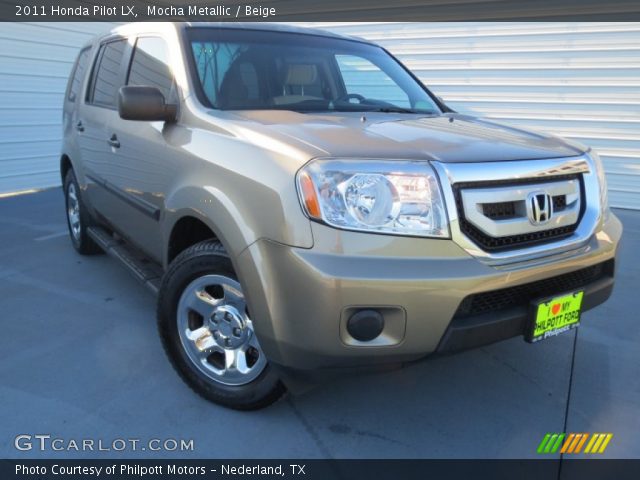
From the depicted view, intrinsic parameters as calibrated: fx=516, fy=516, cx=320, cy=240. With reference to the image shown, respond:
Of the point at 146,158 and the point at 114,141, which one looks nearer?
the point at 146,158

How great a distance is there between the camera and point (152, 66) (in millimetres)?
2871

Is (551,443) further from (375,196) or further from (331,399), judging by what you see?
(375,196)

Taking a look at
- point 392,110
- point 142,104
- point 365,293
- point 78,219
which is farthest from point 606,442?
point 78,219

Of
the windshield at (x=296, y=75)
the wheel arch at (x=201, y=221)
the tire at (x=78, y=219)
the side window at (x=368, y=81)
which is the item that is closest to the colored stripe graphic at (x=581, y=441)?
the wheel arch at (x=201, y=221)

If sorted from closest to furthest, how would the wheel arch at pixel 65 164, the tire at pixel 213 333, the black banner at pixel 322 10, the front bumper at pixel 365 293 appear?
1. the front bumper at pixel 365 293
2. the tire at pixel 213 333
3. the wheel arch at pixel 65 164
4. the black banner at pixel 322 10

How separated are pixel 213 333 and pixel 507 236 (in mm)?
1322

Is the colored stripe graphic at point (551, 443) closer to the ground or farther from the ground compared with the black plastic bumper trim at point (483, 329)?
closer to the ground

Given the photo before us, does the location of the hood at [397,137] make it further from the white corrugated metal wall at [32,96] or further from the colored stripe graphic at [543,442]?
the white corrugated metal wall at [32,96]

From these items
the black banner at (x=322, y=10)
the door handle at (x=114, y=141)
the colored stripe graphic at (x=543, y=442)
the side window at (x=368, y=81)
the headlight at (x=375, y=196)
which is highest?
the black banner at (x=322, y=10)

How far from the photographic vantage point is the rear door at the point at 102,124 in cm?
329

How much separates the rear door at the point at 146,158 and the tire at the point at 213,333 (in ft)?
1.44

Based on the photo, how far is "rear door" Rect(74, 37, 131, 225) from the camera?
10.8 ft
